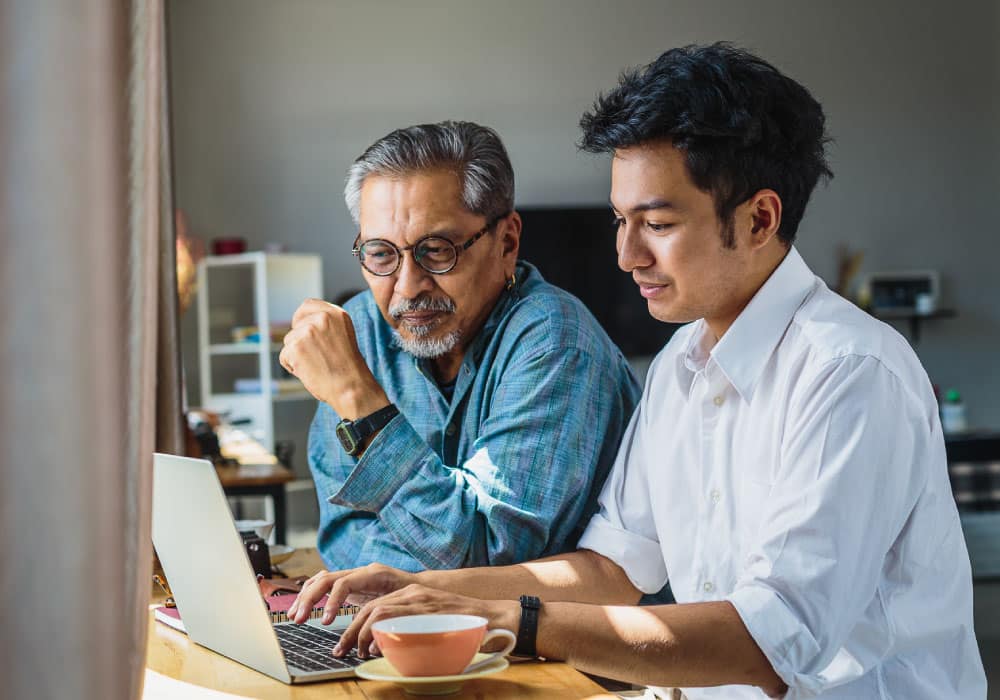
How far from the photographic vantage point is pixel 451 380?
182 centimetres

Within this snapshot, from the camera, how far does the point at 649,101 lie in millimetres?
1308

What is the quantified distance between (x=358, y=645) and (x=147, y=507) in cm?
53

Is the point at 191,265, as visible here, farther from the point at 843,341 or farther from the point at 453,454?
the point at 843,341

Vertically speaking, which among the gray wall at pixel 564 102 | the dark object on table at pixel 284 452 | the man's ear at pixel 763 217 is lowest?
the dark object on table at pixel 284 452

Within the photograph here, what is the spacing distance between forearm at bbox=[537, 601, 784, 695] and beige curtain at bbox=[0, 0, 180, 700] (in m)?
0.59

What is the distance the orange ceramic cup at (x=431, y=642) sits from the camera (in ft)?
3.24

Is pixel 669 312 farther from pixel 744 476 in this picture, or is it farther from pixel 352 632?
pixel 352 632

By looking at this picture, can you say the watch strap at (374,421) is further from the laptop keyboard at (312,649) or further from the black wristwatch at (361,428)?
the laptop keyboard at (312,649)

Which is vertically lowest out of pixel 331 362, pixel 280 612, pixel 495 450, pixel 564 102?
pixel 280 612

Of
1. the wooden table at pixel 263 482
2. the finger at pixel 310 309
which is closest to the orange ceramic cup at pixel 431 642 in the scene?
the finger at pixel 310 309

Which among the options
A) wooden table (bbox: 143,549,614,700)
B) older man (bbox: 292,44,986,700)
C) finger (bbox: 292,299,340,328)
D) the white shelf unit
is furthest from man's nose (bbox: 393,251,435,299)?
the white shelf unit

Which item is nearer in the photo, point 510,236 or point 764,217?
point 764,217

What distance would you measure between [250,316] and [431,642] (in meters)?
5.56

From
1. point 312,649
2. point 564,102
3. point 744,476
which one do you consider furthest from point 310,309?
point 564,102
